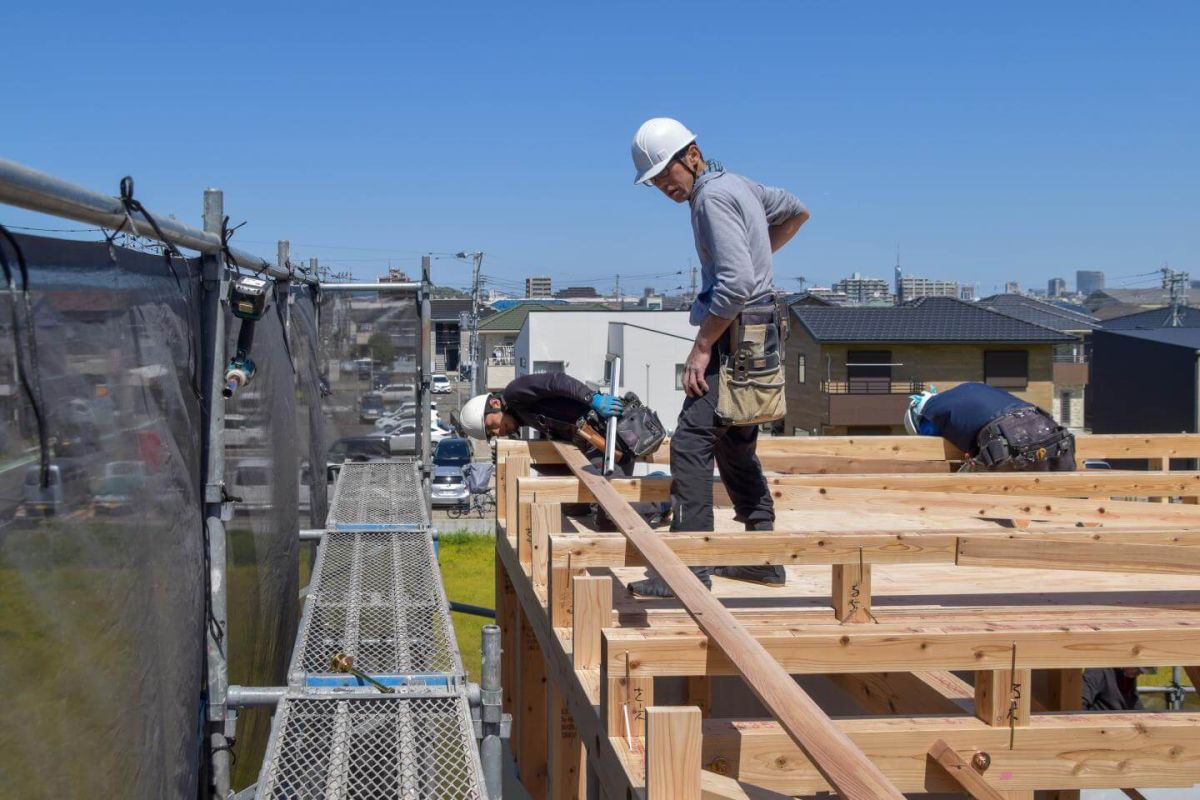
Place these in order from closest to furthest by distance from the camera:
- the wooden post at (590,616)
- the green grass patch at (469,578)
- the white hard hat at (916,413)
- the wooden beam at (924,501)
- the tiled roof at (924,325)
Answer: the wooden post at (590,616) < the wooden beam at (924,501) < the white hard hat at (916,413) < the green grass patch at (469,578) < the tiled roof at (924,325)

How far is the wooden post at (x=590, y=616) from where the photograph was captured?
4.12 m

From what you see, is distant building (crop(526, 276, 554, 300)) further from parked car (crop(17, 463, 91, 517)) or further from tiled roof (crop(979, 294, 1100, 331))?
parked car (crop(17, 463, 91, 517))

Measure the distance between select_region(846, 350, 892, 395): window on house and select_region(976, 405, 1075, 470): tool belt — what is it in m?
27.9

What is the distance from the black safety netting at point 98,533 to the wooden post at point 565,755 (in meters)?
2.42

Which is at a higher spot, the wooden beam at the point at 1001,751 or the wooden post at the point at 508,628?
the wooden beam at the point at 1001,751

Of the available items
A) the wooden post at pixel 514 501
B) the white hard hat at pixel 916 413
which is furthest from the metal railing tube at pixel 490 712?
the white hard hat at pixel 916 413

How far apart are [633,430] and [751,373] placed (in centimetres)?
138

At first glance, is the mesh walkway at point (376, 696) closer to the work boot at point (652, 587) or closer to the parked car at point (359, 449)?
the work boot at point (652, 587)

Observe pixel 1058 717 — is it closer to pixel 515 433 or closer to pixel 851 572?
pixel 851 572

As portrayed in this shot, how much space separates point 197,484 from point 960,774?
2.55 meters

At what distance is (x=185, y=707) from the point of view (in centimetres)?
322

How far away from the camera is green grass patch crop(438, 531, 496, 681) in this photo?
658 inches

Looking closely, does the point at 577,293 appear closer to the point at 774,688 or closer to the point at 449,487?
the point at 449,487

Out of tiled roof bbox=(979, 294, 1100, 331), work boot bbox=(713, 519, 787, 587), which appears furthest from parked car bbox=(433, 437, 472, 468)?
work boot bbox=(713, 519, 787, 587)
